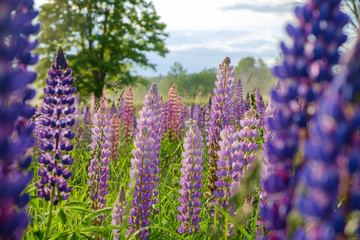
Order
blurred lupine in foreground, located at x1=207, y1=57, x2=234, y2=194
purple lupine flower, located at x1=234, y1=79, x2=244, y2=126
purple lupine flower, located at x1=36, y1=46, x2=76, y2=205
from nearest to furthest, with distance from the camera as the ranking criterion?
purple lupine flower, located at x1=36, y1=46, x2=76, y2=205 < blurred lupine in foreground, located at x1=207, y1=57, x2=234, y2=194 < purple lupine flower, located at x1=234, y1=79, x2=244, y2=126

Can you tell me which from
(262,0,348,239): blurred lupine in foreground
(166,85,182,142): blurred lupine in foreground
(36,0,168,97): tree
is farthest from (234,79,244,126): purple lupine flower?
(36,0,168,97): tree

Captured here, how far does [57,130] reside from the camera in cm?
294

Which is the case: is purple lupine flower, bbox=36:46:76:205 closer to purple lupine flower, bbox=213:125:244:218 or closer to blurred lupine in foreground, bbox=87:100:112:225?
blurred lupine in foreground, bbox=87:100:112:225

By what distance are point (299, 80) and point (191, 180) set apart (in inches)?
111

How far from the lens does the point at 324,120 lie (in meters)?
0.89

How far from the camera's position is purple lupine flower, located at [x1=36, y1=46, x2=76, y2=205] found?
2.87 metres

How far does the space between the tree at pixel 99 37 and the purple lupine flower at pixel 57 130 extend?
1255 inches

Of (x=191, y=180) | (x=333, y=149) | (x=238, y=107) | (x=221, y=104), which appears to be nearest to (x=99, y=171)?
(x=191, y=180)

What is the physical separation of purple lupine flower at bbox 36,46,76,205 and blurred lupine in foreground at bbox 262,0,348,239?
214 cm

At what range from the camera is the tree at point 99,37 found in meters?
35.8

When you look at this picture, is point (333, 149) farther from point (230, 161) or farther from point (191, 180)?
point (191, 180)

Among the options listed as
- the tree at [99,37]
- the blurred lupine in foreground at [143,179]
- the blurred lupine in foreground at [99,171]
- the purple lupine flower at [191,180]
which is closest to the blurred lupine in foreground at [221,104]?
the purple lupine flower at [191,180]

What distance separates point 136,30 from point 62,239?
126ft

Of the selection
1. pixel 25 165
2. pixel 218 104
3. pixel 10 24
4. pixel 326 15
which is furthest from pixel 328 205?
pixel 218 104
